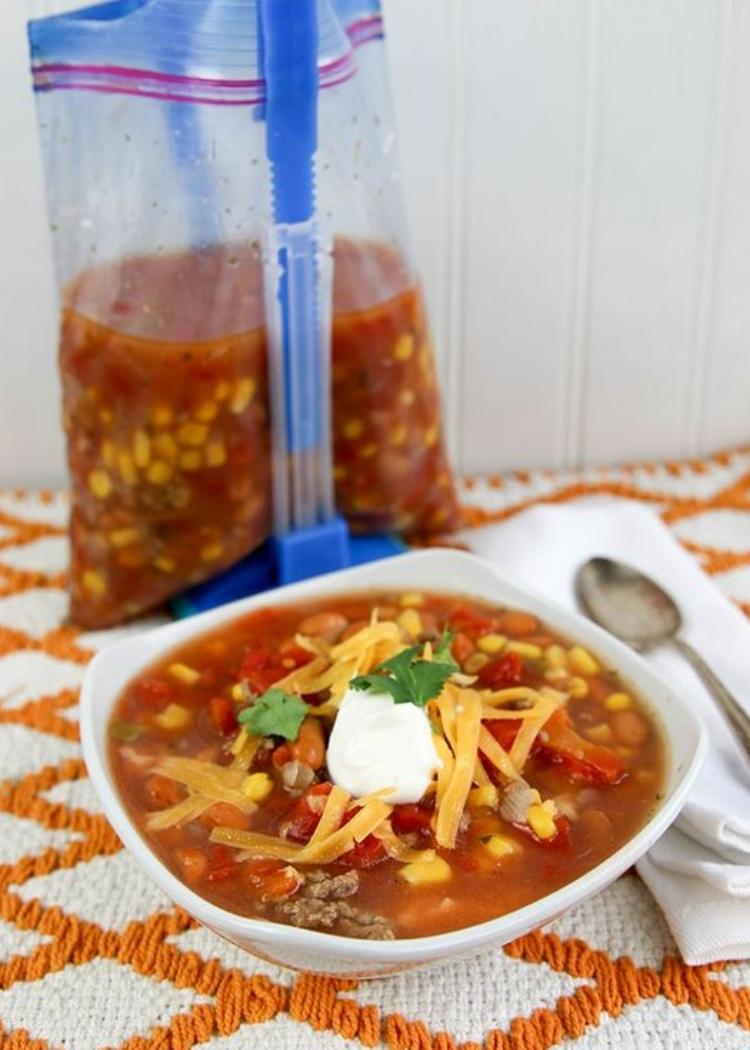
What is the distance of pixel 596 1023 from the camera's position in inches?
38.8

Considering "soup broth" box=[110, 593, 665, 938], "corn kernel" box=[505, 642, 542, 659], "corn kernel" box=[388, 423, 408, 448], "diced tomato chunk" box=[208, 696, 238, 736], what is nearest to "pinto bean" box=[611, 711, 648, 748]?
"soup broth" box=[110, 593, 665, 938]

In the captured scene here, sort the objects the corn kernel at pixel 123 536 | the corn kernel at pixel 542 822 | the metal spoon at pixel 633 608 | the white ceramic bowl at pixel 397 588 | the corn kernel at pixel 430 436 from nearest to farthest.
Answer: the white ceramic bowl at pixel 397 588, the corn kernel at pixel 542 822, the metal spoon at pixel 633 608, the corn kernel at pixel 123 536, the corn kernel at pixel 430 436

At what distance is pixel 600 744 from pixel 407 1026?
282mm

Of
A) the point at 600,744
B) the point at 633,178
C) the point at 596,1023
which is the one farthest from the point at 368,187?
the point at 596,1023

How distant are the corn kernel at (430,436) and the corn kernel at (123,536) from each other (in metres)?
0.36

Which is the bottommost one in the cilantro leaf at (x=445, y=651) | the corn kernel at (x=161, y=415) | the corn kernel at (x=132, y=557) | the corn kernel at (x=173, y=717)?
the corn kernel at (x=132, y=557)

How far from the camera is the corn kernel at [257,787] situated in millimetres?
1049

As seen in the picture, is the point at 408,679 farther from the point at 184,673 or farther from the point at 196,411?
the point at 196,411

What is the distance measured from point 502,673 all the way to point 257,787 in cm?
25

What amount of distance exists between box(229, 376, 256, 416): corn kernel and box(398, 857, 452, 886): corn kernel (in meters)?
0.59

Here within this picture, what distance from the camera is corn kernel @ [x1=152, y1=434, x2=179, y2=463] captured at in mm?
1391

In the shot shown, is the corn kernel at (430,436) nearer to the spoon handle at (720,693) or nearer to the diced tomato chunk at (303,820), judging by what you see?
the spoon handle at (720,693)

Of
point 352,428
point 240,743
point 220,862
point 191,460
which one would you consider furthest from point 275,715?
point 352,428

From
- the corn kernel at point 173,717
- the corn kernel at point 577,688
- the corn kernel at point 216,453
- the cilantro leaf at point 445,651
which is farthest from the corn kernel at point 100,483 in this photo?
the corn kernel at point 577,688
